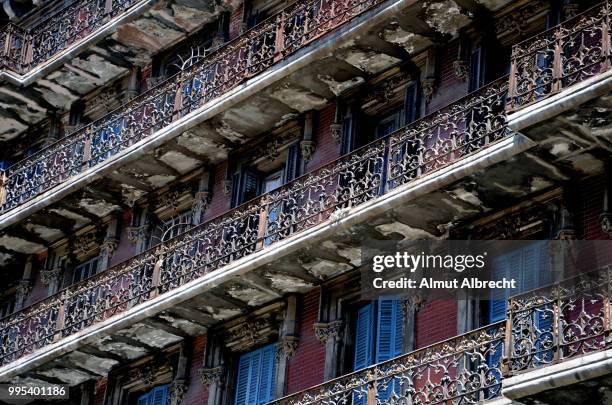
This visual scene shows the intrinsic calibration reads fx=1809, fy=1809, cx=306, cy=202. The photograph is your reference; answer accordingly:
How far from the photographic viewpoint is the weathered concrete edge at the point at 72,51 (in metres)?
31.0

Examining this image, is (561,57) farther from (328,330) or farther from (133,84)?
(133,84)

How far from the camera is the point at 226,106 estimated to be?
1104 inches

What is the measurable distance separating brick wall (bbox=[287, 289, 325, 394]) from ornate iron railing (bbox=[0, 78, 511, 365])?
112cm

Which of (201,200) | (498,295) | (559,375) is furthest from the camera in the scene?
(201,200)

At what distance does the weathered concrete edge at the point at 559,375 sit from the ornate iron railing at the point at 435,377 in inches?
38.3

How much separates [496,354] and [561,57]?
3.76 metres

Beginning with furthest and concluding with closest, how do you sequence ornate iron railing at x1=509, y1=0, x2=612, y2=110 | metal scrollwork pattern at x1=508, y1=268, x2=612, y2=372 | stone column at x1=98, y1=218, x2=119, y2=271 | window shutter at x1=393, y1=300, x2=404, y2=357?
stone column at x1=98, y1=218, x2=119, y2=271, window shutter at x1=393, y1=300, x2=404, y2=357, ornate iron railing at x1=509, y1=0, x2=612, y2=110, metal scrollwork pattern at x1=508, y1=268, x2=612, y2=372

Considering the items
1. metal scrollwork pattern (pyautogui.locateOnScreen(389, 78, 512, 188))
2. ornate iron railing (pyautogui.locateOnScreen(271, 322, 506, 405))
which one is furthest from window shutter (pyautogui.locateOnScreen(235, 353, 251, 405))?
metal scrollwork pattern (pyautogui.locateOnScreen(389, 78, 512, 188))

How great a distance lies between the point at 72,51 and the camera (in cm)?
3188

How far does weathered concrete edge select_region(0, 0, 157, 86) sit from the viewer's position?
31000mm

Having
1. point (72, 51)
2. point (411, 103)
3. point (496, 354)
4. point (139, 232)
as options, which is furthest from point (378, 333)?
point (72, 51)

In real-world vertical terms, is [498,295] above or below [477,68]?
below

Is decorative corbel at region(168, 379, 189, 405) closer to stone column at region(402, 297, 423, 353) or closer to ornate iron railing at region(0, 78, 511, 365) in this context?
ornate iron railing at region(0, 78, 511, 365)

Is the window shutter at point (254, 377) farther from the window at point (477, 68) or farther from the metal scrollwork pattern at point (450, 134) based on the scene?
the window at point (477, 68)
